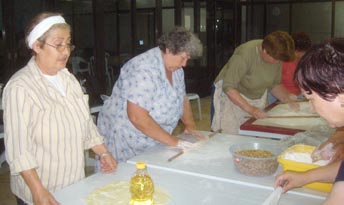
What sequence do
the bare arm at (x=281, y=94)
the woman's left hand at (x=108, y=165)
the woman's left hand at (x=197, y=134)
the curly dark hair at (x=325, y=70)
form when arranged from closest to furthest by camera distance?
the curly dark hair at (x=325, y=70), the woman's left hand at (x=108, y=165), the woman's left hand at (x=197, y=134), the bare arm at (x=281, y=94)

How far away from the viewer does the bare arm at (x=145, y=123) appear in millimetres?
1981

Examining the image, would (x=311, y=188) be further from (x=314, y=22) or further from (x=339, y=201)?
(x=314, y=22)

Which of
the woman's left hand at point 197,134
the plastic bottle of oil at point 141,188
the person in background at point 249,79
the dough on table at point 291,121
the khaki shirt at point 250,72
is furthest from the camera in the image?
the khaki shirt at point 250,72

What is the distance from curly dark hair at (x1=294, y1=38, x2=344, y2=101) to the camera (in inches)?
34.2

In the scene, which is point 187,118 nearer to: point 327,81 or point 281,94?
point 281,94

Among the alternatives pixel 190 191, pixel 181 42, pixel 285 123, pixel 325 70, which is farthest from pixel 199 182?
pixel 285 123

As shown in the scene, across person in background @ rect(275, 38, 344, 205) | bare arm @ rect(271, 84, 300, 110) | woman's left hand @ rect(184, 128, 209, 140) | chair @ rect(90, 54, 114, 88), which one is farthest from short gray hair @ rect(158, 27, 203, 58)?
chair @ rect(90, 54, 114, 88)

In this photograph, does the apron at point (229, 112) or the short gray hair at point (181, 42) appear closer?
the short gray hair at point (181, 42)

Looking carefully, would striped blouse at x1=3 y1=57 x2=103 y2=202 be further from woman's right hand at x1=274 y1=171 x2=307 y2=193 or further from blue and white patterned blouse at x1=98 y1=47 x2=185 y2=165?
woman's right hand at x1=274 y1=171 x2=307 y2=193

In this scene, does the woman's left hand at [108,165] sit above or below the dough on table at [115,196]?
above

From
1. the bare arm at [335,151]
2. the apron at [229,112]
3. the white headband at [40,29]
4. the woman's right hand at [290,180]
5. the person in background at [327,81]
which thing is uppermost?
the white headband at [40,29]

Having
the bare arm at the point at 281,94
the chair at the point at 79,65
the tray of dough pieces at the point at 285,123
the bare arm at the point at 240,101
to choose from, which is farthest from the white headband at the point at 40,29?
the chair at the point at 79,65

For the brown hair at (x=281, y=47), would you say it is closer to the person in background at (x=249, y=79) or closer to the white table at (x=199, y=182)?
the person in background at (x=249, y=79)

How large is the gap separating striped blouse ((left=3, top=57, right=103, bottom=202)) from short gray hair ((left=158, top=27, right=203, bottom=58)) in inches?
21.4
